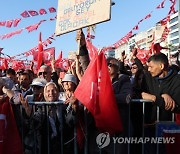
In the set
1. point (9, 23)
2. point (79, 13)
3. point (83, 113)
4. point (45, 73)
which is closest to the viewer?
point (83, 113)

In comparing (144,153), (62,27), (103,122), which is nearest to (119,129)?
(103,122)

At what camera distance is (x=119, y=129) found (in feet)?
13.4

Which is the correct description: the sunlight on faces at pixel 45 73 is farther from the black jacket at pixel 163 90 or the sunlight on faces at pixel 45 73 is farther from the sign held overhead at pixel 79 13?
the black jacket at pixel 163 90

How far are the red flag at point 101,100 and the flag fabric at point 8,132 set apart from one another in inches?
35.9

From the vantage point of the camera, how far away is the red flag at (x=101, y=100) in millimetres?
4016

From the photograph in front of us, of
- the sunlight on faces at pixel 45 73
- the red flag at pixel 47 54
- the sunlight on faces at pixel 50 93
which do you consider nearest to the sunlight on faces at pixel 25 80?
the sunlight on faces at pixel 45 73

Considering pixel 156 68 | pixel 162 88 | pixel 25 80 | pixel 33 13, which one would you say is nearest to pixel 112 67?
pixel 156 68

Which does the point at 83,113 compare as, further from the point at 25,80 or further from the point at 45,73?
the point at 45,73

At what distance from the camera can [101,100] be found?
4031 mm

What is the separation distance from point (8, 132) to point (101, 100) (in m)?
1.22

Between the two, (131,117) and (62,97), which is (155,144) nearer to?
(131,117)

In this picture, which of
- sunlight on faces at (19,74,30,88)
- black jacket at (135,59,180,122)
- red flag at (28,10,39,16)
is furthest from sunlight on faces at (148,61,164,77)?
red flag at (28,10,39,16)

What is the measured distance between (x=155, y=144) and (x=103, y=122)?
27.1 inches

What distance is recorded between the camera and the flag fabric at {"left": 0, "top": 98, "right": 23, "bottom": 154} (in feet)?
14.1
